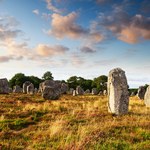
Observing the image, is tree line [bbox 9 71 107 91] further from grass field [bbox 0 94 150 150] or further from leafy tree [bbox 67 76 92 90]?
grass field [bbox 0 94 150 150]

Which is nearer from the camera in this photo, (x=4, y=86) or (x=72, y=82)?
(x=4, y=86)

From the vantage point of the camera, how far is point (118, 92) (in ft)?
73.9

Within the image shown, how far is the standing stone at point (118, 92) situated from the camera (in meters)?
22.2

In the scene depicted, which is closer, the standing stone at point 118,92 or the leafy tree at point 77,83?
the standing stone at point 118,92

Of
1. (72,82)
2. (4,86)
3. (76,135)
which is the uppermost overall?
(72,82)

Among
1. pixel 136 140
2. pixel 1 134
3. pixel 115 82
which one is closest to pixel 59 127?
pixel 1 134

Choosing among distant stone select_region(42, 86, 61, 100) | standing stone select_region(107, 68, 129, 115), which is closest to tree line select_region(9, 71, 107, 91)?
distant stone select_region(42, 86, 61, 100)

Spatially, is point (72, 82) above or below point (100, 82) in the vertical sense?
above

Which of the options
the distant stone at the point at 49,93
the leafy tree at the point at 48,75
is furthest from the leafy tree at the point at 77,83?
the distant stone at the point at 49,93

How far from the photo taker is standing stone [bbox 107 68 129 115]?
22.2 meters

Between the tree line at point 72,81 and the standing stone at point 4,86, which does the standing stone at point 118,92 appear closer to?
the standing stone at point 4,86

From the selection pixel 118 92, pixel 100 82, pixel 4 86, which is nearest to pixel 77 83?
pixel 100 82

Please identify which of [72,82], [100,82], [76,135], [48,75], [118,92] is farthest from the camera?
[48,75]

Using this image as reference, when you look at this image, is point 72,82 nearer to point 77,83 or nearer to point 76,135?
point 77,83
